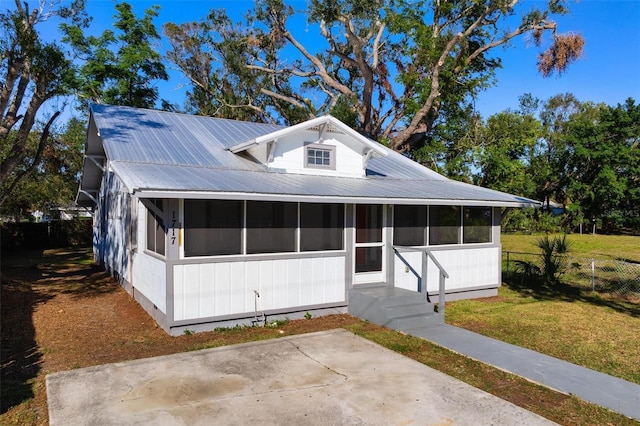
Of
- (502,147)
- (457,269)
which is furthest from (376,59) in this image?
(457,269)

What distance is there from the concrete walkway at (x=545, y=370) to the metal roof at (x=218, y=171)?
286 centimetres

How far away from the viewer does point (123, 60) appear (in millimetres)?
24312

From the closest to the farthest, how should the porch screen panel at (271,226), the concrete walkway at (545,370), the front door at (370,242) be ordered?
the concrete walkway at (545,370) < the porch screen panel at (271,226) < the front door at (370,242)

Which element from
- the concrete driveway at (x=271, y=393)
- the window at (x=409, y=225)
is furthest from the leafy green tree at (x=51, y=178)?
the concrete driveway at (x=271, y=393)

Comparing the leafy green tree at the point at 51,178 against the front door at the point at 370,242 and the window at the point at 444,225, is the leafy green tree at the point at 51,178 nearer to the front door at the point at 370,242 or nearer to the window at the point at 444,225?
the front door at the point at 370,242

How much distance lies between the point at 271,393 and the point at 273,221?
3.75m

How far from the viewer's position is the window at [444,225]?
10.6 metres

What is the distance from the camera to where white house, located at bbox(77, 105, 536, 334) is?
24.8 feet

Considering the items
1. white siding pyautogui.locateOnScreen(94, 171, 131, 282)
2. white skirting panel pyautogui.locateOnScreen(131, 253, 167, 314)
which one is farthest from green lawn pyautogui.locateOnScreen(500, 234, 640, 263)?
white skirting panel pyautogui.locateOnScreen(131, 253, 167, 314)

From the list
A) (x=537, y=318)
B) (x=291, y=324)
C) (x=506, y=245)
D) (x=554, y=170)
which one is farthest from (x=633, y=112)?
(x=291, y=324)

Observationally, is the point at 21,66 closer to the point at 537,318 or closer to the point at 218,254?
the point at 218,254

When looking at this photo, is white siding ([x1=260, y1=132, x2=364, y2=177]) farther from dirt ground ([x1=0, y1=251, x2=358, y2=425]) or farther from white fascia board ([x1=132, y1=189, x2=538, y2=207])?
dirt ground ([x1=0, y1=251, x2=358, y2=425])

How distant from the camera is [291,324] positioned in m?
8.29

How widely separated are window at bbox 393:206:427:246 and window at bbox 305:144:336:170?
194cm
